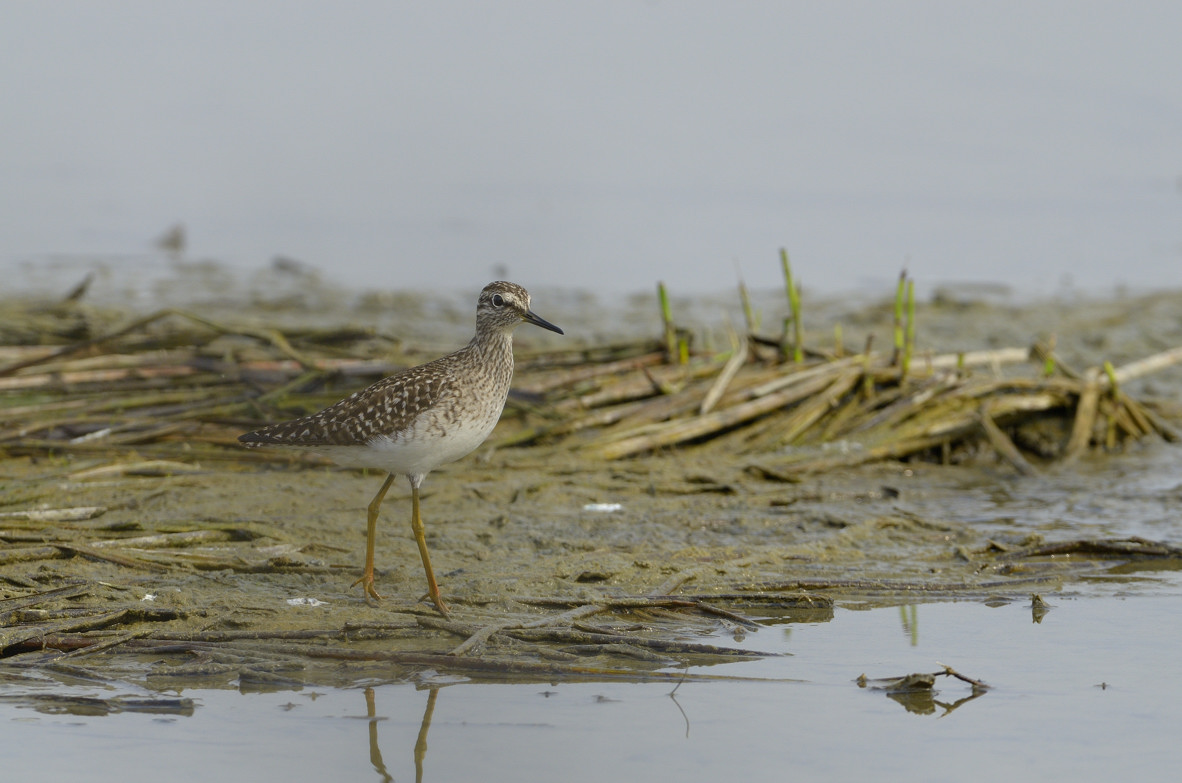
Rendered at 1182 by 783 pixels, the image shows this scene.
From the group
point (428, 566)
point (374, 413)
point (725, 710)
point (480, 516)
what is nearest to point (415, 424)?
point (374, 413)

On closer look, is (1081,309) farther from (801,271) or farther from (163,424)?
(163,424)

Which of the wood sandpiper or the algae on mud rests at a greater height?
the wood sandpiper

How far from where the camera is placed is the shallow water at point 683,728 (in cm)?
396

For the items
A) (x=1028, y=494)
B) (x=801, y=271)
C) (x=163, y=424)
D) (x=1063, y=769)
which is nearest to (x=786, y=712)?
(x=1063, y=769)

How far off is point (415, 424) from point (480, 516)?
4.79ft

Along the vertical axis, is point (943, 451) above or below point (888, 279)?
below

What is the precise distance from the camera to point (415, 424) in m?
5.54

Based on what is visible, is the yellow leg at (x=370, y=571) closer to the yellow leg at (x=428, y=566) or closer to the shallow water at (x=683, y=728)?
the yellow leg at (x=428, y=566)

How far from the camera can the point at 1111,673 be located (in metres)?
4.84

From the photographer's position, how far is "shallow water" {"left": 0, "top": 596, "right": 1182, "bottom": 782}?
13.0 feet

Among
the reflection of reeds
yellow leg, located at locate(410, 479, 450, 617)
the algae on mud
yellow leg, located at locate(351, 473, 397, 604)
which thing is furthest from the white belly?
the reflection of reeds

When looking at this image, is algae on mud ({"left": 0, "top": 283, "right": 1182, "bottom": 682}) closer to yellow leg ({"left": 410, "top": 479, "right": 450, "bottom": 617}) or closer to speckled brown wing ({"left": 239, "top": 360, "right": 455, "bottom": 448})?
yellow leg ({"left": 410, "top": 479, "right": 450, "bottom": 617})

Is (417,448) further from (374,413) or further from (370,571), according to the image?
(370,571)

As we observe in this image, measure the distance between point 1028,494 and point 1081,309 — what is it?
6063mm
